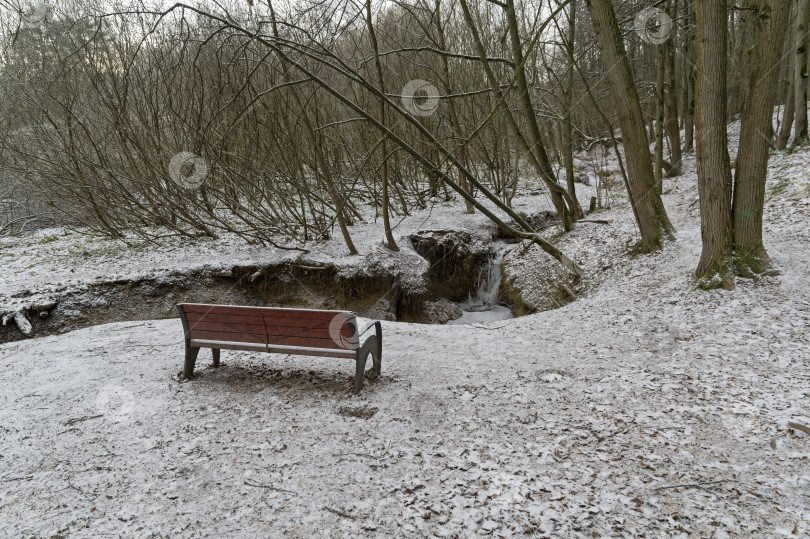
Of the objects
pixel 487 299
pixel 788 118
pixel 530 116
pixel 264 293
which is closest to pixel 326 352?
pixel 264 293

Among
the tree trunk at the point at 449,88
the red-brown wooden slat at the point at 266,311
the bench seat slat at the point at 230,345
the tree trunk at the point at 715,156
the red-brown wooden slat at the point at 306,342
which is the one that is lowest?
the bench seat slat at the point at 230,345

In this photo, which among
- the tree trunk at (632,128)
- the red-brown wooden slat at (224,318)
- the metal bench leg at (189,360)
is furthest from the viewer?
the tree trunk at (632,128)

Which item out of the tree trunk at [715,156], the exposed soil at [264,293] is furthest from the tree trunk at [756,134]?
the exposed soil at [264,293]

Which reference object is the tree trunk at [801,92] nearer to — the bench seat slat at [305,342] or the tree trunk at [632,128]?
the tree trunk at [632,128]

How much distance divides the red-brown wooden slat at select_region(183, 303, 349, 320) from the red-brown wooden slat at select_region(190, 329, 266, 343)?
0.77 ft

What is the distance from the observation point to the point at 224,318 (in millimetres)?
4508

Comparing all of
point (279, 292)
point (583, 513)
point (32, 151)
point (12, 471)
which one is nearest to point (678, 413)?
point (583, 513)

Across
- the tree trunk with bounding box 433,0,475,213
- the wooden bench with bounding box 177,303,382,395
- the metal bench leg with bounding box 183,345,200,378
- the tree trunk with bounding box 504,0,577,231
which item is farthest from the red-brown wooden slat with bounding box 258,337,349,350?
the tree trunk with bounding box 433,0,475,213

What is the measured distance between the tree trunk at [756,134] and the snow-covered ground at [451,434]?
435mm

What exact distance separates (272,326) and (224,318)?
0.56 m

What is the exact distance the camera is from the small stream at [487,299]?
9859mm

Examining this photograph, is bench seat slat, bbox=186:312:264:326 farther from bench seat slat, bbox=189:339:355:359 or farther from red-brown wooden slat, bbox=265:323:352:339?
bench seat slat, bbox=189:339:355:359

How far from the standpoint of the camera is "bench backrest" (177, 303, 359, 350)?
410 cm

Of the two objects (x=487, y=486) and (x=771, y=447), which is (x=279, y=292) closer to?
(x=487, y=486)
